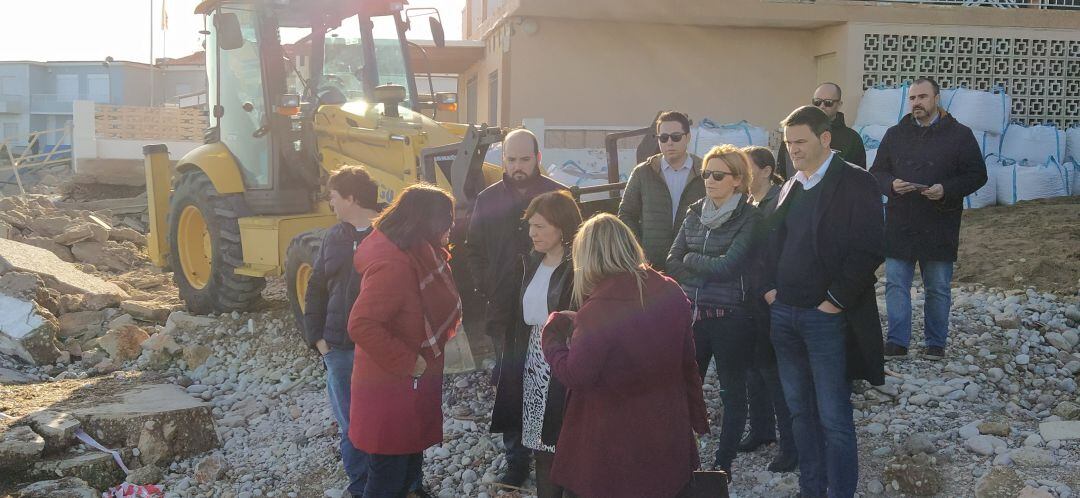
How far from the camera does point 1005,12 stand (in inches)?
547

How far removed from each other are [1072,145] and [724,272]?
428 inches

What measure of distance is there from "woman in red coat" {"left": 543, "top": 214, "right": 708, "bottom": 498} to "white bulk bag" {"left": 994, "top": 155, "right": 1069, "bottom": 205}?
1035cm

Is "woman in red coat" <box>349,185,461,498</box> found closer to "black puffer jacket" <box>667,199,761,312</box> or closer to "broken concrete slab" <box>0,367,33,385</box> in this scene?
"black puffer jacket" <box>667,199,761,312</box>

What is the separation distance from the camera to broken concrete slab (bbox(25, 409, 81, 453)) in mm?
5195

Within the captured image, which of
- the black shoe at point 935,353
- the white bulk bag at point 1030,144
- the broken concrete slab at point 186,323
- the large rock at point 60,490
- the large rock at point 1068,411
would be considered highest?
the white bulk bag at point 1030,144

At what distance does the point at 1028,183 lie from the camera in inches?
467

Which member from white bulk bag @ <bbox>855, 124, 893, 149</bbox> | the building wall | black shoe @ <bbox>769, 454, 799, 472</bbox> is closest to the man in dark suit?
black shoe @ <bbox>769, 454, 799, 472</bbox>

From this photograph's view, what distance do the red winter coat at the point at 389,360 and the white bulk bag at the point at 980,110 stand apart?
34.5 feet

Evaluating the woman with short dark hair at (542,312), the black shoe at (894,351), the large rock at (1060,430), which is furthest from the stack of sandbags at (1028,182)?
the woman with short dark hair at (542,312)

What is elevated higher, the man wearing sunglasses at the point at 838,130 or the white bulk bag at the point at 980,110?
the white bulk bag at the point at 980,110

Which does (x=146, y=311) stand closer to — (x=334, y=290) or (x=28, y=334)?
(x=28, y=334)

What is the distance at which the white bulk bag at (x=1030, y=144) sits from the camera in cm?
1249

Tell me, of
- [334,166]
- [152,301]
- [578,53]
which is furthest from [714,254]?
[578,53]

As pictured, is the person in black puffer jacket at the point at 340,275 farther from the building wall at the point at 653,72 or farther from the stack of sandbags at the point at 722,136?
the building wall at the point at 653,72
